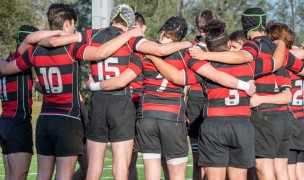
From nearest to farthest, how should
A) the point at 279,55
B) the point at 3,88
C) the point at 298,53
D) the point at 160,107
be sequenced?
the point at 160,107 < the point at 279,55 < the point at 3,88 < the point at 298,53

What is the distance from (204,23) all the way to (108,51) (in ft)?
6.29

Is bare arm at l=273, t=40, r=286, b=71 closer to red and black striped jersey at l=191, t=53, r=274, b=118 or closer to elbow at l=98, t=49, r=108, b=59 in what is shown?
red and black striped jersey at l=191, t=53, r=274, b=118

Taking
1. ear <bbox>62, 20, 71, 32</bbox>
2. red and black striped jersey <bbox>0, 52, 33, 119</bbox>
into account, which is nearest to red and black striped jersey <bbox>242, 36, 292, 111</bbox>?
ear <bbox>62, 20, 71, 32</bbox>

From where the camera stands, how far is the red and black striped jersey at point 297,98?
980 cm

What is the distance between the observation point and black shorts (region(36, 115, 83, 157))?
8.27 m

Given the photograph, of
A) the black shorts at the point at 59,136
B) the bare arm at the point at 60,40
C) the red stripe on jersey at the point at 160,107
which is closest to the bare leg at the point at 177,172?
the red stripe on jersey at the point at 160,107

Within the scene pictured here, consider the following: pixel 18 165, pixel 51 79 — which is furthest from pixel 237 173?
pixel 18 165

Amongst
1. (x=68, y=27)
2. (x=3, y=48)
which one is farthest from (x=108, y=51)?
(x=3, y=48)

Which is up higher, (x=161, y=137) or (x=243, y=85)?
(x=243, y=85)

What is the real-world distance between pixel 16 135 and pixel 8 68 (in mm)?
831

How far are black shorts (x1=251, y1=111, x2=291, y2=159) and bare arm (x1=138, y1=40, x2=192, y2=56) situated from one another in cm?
136

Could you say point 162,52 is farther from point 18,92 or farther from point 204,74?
point 18,92

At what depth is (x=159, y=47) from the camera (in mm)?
8008

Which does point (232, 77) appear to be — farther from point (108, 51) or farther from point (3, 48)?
point (3, 48)
